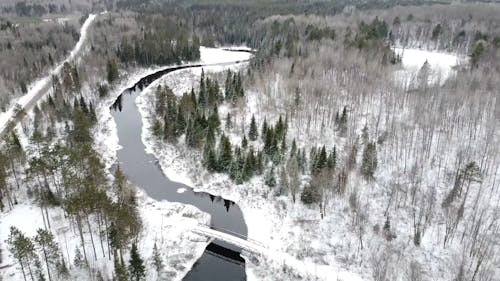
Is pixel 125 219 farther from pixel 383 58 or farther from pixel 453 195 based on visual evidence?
pixel 383 58

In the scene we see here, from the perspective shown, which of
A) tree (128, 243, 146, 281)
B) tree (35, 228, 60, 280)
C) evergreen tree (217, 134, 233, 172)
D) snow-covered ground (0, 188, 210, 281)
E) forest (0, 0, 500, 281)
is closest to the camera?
tree (35, 228, 60, 280)

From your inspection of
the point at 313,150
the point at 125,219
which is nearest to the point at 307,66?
the point at 313,150

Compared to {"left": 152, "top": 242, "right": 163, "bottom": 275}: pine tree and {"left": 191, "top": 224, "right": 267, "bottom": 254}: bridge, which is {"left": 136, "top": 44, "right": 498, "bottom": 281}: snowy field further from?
{"left": 152, "top": 242, "right": 163, "bottom": 275}: pine tree

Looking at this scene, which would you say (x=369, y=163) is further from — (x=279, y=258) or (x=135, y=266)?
(x=135, y=266)

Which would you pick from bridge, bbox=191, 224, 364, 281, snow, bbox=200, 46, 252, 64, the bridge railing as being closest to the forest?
bridge, bbox=191, 224, 364, 281

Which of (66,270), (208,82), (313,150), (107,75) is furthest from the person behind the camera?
(107,75)

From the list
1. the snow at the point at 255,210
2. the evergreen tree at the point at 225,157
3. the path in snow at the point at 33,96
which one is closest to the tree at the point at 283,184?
the snow at the point at 255,210
